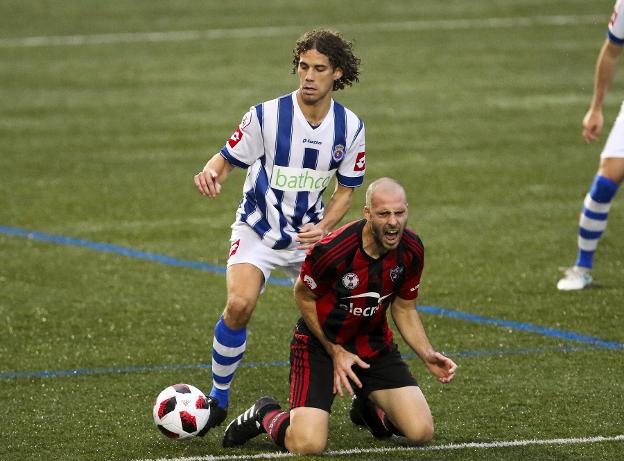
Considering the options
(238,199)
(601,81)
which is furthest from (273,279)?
(601,81)

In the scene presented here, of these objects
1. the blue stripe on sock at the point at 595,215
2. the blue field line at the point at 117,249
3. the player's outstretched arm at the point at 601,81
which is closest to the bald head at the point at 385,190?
the player's outstretched arm at the point at 601,81

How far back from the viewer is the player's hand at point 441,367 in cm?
614

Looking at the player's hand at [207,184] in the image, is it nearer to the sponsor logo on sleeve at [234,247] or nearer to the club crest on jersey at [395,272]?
the sponsor logo on sleeve at [234,247]

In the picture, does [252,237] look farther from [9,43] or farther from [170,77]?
[9,43]

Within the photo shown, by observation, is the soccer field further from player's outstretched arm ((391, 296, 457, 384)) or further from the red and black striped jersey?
the red and black striped jersey

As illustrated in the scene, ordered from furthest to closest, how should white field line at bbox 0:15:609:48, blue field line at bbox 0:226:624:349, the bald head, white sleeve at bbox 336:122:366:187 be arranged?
white field line at bbox 0:15:609:48 < blue field line at bbox 0:226:624:349 < white sleeve at bbox 336:122:366:187 < the bald head

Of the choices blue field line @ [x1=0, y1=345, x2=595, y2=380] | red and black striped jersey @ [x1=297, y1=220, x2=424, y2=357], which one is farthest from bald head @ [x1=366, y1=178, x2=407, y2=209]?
blue field line @ [x1=0, y1=345, x2=595, y2=380]

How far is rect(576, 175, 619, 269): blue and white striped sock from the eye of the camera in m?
9.15

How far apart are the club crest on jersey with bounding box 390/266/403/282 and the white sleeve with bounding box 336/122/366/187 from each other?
1.01 metres

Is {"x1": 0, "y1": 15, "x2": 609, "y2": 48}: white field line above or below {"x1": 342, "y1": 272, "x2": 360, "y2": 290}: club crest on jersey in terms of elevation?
below

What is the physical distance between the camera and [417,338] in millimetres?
6465

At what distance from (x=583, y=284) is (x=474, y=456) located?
3380 millimetres

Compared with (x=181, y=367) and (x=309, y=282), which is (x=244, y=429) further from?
(x=181, y=367)

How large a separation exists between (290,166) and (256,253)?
1.75ft
